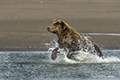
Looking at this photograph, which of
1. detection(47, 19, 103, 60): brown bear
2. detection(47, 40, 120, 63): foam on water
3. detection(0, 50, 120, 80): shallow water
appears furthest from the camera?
detection(47, 19, 103, 60): brown bear

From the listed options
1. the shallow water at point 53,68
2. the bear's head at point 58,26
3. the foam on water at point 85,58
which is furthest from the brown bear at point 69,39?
the shallow water at point 53,68

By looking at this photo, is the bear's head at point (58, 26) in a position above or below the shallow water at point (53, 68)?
above

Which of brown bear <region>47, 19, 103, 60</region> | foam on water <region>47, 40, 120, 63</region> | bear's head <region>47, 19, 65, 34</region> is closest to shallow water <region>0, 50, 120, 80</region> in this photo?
foam on water <region>47, 40, 120, 63</region>

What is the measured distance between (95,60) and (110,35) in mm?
3952

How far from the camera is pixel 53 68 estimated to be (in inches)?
296

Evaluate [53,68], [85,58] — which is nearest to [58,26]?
[85,58]

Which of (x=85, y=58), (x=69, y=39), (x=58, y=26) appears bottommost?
(x=85, y=58)

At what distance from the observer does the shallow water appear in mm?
6839

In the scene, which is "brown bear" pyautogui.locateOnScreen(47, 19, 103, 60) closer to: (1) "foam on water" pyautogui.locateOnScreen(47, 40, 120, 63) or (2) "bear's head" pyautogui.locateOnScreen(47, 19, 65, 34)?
(2) "bear's head" pyautogui.locateOnScreen(47, 19, 65, 34)

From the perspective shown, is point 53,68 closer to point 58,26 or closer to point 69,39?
point 69,39

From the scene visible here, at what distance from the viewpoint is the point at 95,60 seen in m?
8.30

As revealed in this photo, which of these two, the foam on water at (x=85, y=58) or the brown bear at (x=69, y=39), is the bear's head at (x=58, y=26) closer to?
the brown bear at (x=69, y=39)

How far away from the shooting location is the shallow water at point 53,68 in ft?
22.4

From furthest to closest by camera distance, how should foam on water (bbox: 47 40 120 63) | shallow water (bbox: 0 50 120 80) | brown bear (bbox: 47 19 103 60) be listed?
brown bear (bbox: 47 19 103 60), foam on water (bbox: 47 40 120 63), shallow water (bbox: 0 50 120 80)
